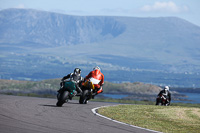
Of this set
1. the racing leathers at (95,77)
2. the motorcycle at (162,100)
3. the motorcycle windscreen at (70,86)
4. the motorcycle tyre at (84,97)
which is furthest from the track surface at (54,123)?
the motorcycle at (162,100)

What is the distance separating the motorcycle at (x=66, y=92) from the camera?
27.0 metres

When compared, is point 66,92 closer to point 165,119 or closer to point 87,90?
point 87,90

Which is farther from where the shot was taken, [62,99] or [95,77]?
[95,77]

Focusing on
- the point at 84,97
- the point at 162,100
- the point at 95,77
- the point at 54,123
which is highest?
the point at 95,77

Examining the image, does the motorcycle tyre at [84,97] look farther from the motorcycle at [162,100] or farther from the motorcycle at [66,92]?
the motorcycle at [162,100]

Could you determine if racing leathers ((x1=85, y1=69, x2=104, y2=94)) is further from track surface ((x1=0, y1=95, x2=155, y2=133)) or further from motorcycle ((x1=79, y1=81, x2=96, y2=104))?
track surface ((x1=0, y1=95, x2=155, y2=133))

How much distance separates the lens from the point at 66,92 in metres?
27.3

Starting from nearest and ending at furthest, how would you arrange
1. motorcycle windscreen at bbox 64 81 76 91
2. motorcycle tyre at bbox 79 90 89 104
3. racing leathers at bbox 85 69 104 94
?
1. motorcycle windscreen at bbox 64 81 76 91
2. motorcycle tyre at bbox 79 90 89 104
3. racing leathers at bbox 85 69 104 94

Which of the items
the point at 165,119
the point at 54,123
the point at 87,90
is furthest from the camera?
the point at 87,90

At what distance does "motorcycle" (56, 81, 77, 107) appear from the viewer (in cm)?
2702

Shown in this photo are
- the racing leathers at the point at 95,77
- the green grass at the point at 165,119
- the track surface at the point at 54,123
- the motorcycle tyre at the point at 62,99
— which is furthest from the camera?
the racing leathers at the point at 95,77

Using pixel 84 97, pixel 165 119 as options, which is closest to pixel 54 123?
pixel 165 119

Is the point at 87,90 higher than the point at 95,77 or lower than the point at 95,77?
lower

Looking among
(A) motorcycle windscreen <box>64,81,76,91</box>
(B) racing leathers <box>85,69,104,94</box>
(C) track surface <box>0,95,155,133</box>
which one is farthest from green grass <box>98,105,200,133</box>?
(B) racing leathers <box>85,69,104,94</box>
